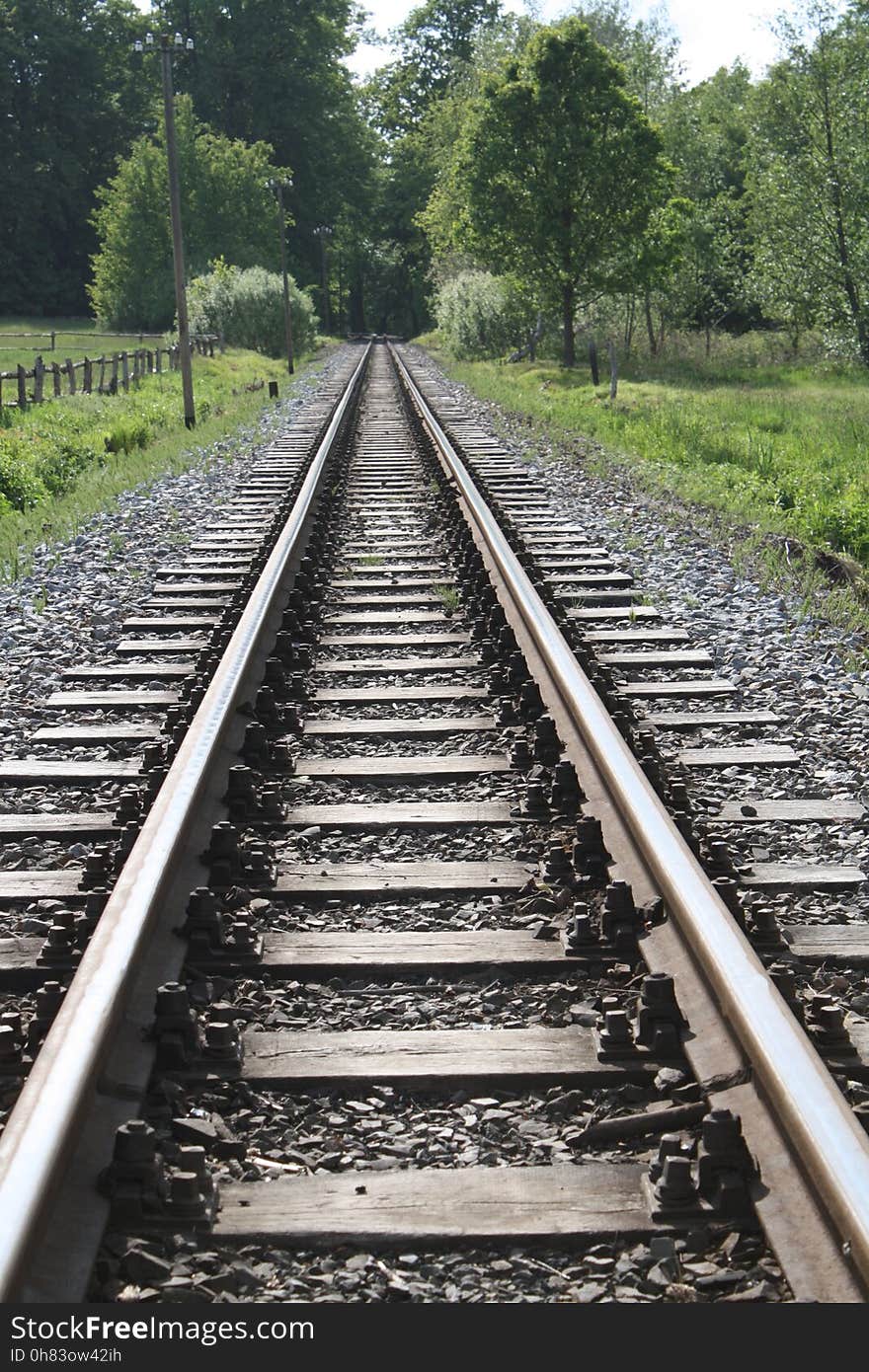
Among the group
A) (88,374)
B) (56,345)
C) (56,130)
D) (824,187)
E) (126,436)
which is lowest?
(126,436)

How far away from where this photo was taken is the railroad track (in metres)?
2.37

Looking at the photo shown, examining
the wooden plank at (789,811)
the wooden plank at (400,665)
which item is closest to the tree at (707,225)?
the wooden plank at (400,665)

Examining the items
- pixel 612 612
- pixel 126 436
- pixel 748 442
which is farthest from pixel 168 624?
pixel 126 436

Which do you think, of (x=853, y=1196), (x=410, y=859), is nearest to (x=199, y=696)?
(x=410, y=859)

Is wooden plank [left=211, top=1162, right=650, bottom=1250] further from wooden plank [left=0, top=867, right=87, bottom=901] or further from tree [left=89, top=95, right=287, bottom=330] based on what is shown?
tree [left=89, top=95, right=287, bottom=330]

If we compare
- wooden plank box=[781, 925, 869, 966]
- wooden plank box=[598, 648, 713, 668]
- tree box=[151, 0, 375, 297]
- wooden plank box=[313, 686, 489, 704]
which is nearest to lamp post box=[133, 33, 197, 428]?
wooden plank box=[598, 648, 713, 668]

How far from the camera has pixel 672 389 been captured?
1109 inches

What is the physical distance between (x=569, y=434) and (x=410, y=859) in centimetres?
1452

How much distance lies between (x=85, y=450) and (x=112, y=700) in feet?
36.9

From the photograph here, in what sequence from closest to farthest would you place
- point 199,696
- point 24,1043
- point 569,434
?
point 24,1043
point 199,696
point 569,434

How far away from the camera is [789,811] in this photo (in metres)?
4.42

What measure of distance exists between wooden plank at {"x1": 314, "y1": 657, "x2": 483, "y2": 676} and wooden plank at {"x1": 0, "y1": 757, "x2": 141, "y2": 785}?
56.2 inches

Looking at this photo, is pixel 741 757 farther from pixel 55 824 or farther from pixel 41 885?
pixel 41 885

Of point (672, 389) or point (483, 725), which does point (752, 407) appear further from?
point (483, 725)
